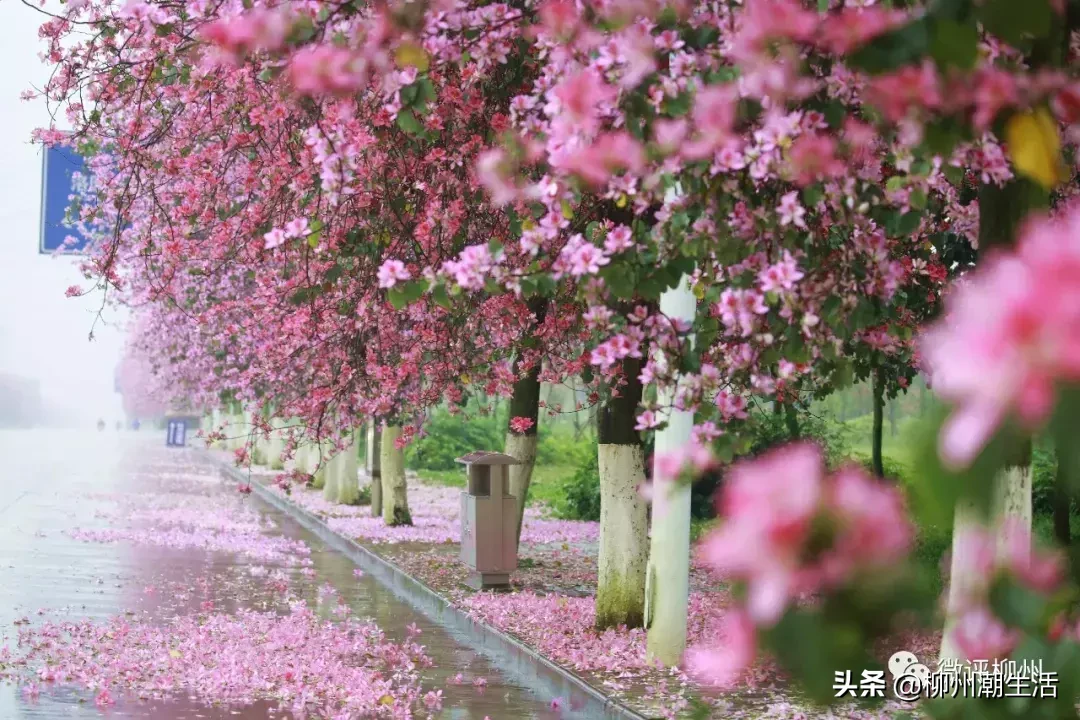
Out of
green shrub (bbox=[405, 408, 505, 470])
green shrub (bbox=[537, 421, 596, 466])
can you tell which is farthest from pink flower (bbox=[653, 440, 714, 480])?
green shrub (bbox=[405, 408, 505, 470])

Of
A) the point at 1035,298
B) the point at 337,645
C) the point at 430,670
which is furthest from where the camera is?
the point at 337,645

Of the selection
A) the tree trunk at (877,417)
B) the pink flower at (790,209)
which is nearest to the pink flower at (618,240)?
the pink flower at (790,209)

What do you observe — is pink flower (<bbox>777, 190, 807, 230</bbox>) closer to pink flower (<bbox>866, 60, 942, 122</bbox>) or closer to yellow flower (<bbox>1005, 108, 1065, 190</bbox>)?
pink flower (<bbox>866, 60, 942, 122</bbox>)

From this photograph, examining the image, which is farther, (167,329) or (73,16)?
(167,329)

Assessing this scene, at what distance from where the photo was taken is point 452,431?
50500 mm

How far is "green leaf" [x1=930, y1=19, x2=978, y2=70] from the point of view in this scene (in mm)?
2203

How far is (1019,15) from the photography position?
200cm

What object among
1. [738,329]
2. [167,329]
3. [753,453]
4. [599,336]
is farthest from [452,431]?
[738,329]

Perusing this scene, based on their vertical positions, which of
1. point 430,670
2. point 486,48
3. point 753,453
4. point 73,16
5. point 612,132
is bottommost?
point 430,670

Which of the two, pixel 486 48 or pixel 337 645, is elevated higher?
pixel 486 48

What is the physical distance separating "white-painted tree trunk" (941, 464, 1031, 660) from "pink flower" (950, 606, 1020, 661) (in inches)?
0.8

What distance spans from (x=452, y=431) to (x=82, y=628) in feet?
126

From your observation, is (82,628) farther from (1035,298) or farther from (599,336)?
(1035,298)

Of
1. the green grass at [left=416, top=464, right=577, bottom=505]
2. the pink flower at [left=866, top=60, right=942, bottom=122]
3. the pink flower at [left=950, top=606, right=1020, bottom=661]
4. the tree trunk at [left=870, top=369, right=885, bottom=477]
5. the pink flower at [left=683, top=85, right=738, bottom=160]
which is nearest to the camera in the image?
the pink flower at [left=950, top=606, right=1020, bottom=661]
